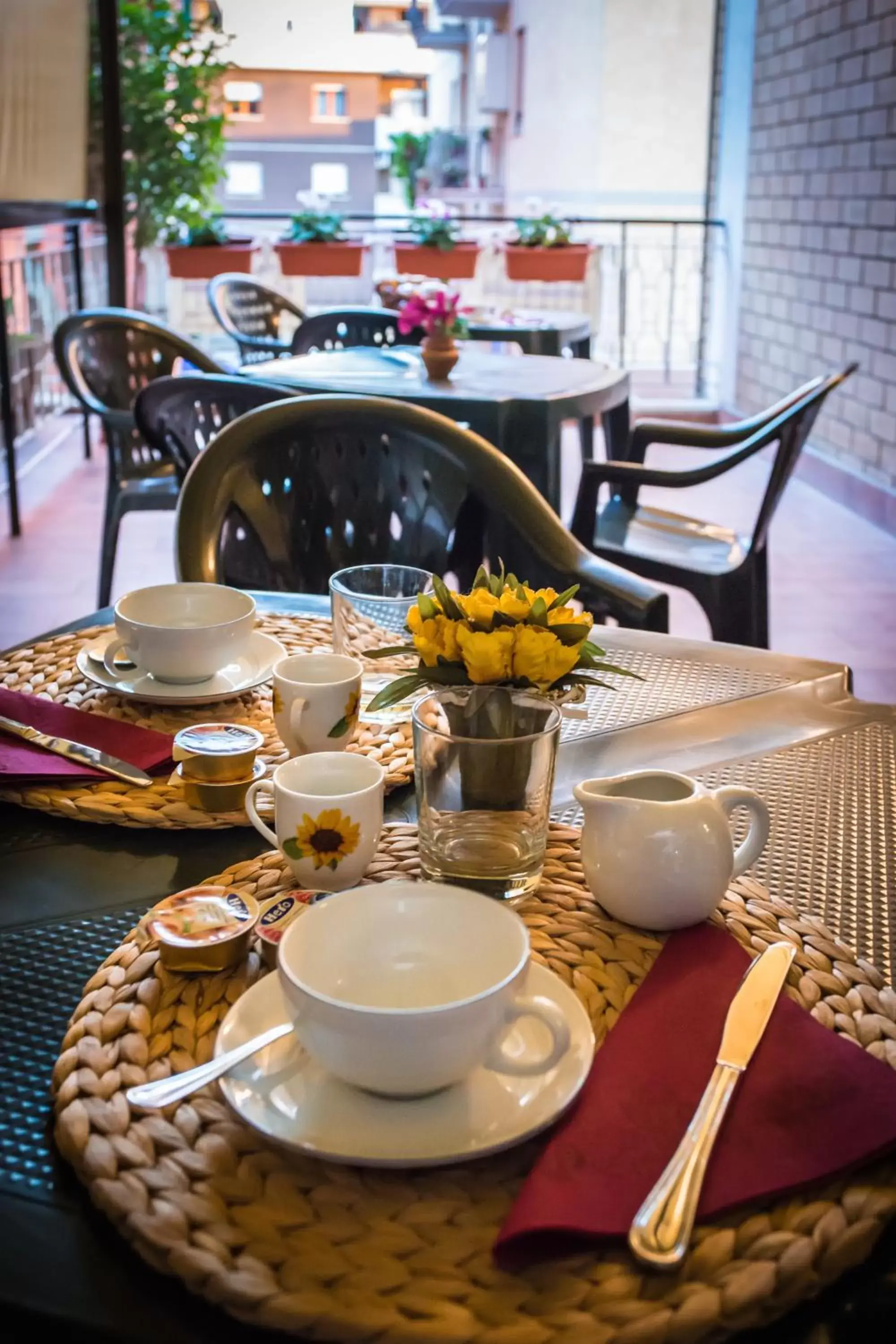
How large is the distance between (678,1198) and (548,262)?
18.8 feet

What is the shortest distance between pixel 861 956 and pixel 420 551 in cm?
113

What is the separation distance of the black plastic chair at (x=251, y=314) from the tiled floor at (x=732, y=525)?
28.8 inches

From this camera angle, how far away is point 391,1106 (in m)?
0.59

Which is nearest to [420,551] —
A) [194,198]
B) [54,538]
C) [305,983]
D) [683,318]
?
[305,983]

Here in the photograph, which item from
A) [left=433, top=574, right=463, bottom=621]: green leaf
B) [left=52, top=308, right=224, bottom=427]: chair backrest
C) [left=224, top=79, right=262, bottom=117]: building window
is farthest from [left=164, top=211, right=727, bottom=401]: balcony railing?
[left=433, top=574, right=463, bottom=621]: green leaf

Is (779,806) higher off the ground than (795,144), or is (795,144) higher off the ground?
(795,144)

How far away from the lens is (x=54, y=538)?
4.49m

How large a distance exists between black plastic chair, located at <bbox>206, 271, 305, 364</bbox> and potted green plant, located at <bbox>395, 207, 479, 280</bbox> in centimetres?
121

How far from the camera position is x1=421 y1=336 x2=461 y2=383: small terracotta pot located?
310cm

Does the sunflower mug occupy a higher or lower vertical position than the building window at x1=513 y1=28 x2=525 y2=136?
lower

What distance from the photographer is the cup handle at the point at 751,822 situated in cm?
78

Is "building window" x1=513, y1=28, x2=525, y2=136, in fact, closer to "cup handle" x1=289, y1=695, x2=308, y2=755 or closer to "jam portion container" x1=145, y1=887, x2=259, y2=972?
"cup handle" x1=289, y1=695, x2=308, y2=755

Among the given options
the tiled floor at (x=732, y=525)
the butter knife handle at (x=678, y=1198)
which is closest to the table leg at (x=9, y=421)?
the tiled floor at (x=732, y=525)

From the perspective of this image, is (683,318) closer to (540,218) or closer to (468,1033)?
(540,218)
